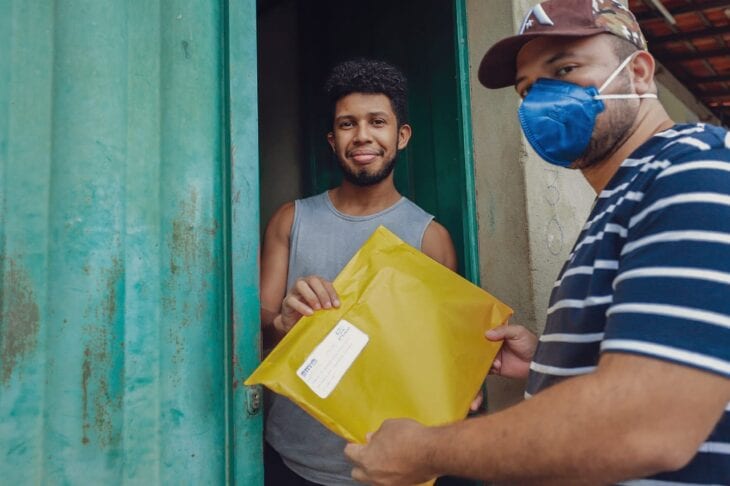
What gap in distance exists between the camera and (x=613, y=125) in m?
1.08

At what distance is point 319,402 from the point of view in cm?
113

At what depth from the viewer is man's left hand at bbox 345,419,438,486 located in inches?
34.9

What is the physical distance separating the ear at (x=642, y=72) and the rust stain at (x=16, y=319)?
1361mm

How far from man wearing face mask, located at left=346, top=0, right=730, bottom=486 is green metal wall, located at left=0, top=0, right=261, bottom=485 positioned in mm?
518

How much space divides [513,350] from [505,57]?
0.78 m

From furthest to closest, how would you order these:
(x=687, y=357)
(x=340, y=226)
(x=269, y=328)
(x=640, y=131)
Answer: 1. (x=340, y=226)
2. (x=269, y=328)
3. (x=640, y=131)
4. (x=687, y=357)

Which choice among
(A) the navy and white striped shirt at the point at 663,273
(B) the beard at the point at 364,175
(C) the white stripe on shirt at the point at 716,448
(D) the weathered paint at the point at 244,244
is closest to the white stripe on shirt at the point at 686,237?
(A) the navy and white striped shirt at the point at 663,273

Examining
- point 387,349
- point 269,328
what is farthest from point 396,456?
point 269,328

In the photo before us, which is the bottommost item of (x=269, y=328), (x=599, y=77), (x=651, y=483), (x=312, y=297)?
(x=651, y=483)

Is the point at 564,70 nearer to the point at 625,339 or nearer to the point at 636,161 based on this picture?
the point at 636,161

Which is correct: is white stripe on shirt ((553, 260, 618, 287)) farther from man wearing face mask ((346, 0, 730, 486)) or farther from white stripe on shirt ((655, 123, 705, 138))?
white stripe on shirt ((655, 123, 705, 138))

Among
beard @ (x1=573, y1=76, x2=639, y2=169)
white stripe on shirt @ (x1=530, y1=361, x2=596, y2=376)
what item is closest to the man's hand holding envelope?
white stripe on shirt @ (x1=530, y1=361, x2=596, y2=376)

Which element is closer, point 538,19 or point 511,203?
point 538,19

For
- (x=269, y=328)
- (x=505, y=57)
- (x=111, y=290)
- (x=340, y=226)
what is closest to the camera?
(x=111, y=290)
